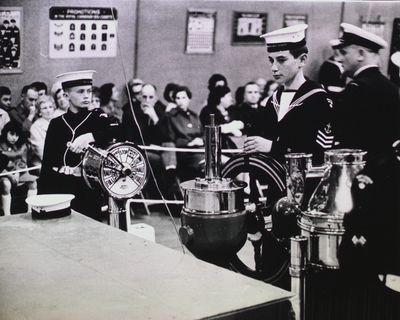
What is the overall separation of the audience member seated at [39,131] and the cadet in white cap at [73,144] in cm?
56

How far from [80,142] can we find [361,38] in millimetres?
1400

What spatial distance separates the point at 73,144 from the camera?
3.08 meters

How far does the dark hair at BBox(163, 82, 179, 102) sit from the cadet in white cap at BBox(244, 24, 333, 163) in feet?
8.71

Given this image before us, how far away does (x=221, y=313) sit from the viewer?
5.41 ft

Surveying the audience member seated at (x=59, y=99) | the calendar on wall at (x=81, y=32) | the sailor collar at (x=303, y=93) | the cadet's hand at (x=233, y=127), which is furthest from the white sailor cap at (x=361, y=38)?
the cadet's hand at (x=233, y=127)

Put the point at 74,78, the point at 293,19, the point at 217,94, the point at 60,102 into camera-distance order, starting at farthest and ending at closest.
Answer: the point at 217,94, the point at 293,19, the point at 60,102, the point at 74,78

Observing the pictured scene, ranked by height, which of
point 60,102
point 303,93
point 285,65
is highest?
point 285,65

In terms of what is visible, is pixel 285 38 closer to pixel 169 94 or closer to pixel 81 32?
pixel 81 32

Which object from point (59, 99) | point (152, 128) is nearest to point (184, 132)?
point (152, 128)

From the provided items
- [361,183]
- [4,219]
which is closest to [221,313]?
[361,183]

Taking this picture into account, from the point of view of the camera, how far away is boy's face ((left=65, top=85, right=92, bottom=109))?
306 cm

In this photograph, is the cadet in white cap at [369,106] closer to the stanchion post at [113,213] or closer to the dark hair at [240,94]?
the stanchion post at [113,213]

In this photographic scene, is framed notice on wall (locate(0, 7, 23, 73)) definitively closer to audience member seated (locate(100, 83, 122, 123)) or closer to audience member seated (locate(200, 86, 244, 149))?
audience member seated (locate(100, 83, 122, 123))

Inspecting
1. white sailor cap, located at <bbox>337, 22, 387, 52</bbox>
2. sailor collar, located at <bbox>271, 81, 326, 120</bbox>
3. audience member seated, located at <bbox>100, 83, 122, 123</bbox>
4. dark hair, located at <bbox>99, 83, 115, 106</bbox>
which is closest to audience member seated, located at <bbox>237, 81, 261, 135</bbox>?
audience member seated, located at <bbox>100, 83, 122, 123</bbox>
